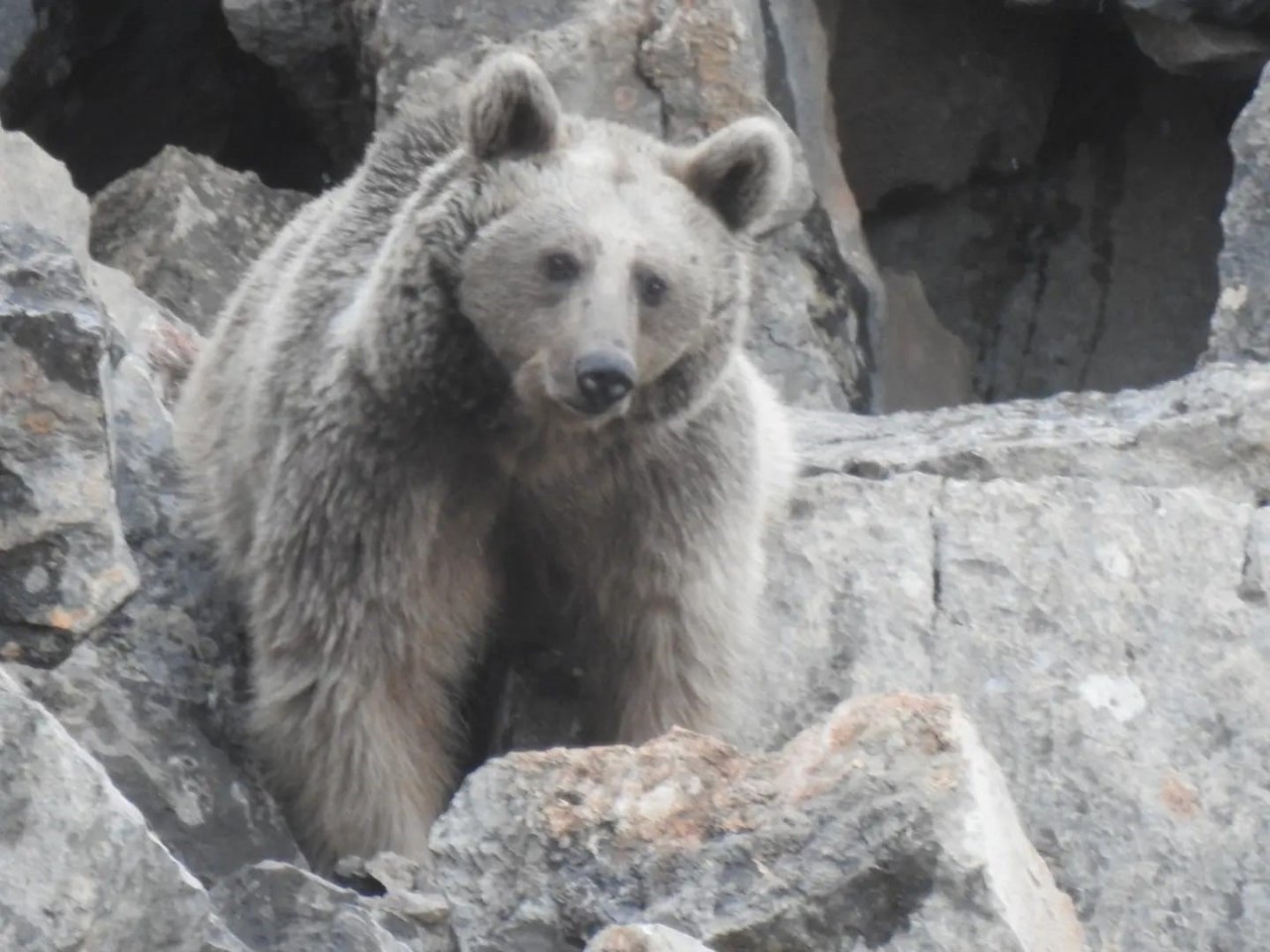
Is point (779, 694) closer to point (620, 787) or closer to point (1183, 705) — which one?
point (1183, 705)

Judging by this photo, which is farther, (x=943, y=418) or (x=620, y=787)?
(x=943, y=418)

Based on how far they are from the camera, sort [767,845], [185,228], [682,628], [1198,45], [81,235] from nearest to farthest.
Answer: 1. [767,845]
2. [682,628]
3. [81,235]
4. [185,228]
5. [1198,45]

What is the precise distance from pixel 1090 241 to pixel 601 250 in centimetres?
643

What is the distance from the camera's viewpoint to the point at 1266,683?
22.3 feet

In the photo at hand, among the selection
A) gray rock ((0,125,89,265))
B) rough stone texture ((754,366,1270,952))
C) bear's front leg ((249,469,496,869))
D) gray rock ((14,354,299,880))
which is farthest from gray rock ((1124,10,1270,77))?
bear's front leg ((249,469,496,869))

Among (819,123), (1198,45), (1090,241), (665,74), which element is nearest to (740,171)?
(665,74)

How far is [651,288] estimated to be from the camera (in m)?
6.31

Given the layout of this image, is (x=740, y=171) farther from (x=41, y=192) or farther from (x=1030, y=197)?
(x=1030, y=197)

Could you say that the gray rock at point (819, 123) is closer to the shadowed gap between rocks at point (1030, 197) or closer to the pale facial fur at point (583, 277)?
the shadowed gap between rocks at point (1030, 197)

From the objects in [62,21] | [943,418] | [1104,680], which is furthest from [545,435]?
[62,21]

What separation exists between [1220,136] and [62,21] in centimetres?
528

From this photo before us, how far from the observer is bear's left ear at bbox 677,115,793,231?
21.6 feet

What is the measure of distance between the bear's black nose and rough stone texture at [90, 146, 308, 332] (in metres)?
4.00

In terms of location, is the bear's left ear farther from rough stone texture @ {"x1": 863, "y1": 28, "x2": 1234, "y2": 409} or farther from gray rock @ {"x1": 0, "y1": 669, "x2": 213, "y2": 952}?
rough stone texture @ {"x1": 863, "y1": 28, "x2": 1234, "y2": 409}
